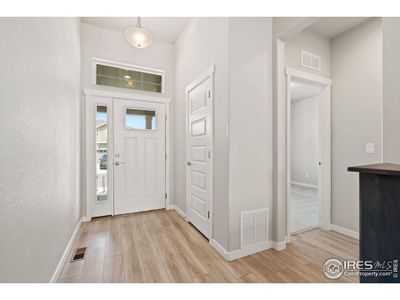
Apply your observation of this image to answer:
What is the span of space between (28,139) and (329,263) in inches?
107

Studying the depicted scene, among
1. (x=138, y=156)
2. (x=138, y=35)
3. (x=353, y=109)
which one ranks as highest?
(x=138, y=35)

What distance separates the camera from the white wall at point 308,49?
2.38m

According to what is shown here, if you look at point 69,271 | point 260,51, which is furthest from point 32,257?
point 260,51

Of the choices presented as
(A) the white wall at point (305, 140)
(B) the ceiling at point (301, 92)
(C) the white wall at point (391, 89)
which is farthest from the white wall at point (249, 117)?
(A) the white wall at point (305, 140)

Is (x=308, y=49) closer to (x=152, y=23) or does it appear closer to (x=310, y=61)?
(x=310, y=61)

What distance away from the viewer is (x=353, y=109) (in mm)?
2414

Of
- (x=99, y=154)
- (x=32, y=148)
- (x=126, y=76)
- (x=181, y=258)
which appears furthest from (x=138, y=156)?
(x=32, y=148)

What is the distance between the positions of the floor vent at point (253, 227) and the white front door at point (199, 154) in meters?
0.44

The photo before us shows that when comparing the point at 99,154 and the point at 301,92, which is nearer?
the point at 99,154

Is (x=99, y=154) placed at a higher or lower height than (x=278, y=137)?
lower

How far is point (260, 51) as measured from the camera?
6.82 ft

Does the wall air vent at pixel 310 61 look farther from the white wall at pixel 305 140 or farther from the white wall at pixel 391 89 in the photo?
the white wall at pixel 305 140

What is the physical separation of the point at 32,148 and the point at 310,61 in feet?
10.4
